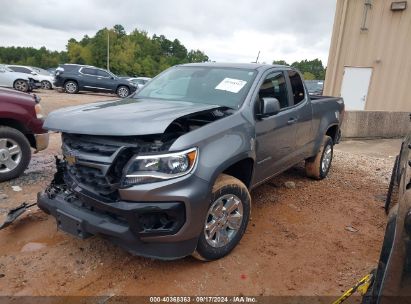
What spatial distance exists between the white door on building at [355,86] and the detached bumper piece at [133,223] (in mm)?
11207

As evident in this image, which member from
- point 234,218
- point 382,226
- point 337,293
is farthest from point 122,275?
point 382,226

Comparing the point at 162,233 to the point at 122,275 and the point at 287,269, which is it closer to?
the point at 122,275

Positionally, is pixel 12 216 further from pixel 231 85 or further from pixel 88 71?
pixel 88 71

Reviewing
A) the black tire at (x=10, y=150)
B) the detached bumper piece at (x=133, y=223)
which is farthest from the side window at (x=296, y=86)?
the black tire at (x=10, y=150)

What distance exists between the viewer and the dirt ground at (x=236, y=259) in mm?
2787

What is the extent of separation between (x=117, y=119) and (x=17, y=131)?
2.90 m

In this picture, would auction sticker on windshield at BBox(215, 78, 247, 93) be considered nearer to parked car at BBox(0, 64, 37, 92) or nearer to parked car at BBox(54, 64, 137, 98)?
parked car at BBox(0, 64, 37, 92)

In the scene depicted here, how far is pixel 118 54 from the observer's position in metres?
64.8

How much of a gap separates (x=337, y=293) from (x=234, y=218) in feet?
3.43

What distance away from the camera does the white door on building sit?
12.0m

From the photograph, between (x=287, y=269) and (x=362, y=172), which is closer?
(x=287, y=269)

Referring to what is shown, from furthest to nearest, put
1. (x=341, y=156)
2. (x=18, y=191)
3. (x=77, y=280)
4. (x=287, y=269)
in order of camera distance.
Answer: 1. (x=341, y=156)
2. (x=18, y=191)
3. (x=287, y=269)
4. (x=77, y=280)

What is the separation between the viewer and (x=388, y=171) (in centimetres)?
664

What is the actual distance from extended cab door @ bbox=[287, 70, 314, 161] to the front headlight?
2.20 meters
